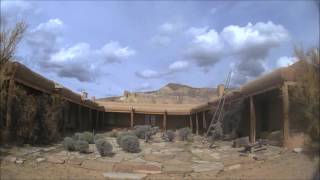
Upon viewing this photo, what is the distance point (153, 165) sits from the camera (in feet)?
58.1

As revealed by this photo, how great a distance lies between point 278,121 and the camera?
843 inches

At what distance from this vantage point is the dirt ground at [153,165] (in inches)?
588

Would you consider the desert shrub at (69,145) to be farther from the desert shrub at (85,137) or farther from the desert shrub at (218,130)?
the desert shrub at (218,130)

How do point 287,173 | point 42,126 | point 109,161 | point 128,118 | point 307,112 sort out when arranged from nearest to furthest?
point 307,112 → point 287,173 → point 109,161 → point 42,126 → point 128,118

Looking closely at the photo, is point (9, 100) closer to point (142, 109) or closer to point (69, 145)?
point (69, 145)

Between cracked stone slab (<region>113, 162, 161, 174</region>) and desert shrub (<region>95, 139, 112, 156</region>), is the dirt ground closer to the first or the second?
cracked stone slab (<region>113, 162, 161, 174</region>)

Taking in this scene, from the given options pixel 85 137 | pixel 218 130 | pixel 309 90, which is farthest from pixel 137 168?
pixel 218 130

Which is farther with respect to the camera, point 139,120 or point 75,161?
point 139,120

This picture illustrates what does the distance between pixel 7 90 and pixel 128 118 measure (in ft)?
91.8

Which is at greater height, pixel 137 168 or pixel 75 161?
pixel 75 161

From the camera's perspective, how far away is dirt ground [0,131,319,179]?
14945 millimetres

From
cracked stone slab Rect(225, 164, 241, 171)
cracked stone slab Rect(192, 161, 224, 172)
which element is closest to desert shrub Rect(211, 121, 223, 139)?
cracked stone slab Rect(192, 161, 224, 172)

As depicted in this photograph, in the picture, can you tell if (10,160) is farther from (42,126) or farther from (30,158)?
(42,126)

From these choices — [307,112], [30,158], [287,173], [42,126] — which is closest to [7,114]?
[30,158]
